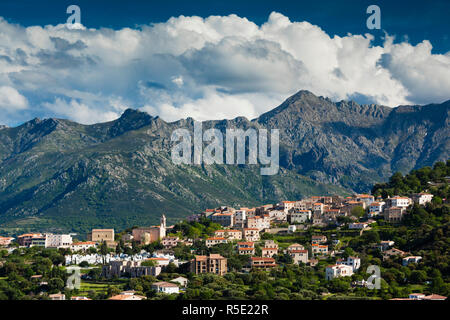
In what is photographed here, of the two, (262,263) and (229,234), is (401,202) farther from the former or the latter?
(262,263)

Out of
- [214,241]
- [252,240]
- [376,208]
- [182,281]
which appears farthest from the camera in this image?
[376,208]

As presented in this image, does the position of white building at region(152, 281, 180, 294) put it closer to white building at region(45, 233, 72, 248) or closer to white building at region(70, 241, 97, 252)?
white building at region(70, 241, 97, 252)

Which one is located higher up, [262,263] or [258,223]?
[258,223]

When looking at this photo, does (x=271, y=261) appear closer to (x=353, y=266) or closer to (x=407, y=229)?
(x=353, y=266)

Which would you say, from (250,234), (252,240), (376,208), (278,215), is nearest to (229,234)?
(250,234)

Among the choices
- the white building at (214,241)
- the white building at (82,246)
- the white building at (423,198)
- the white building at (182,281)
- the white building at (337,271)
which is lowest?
the white building at (182,281)

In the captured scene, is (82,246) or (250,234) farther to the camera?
(82,246)

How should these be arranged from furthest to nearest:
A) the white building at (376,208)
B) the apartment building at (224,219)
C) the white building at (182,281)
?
1. the apartment building at (224,219)
2. the white building at (376,208)
3. the white building at (182,281)

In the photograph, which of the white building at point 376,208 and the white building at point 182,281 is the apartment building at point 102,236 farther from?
the white building at point 376,208

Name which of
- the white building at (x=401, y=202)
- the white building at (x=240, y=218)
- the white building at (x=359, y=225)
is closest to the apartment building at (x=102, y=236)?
the white building at (x=240, y=218)
